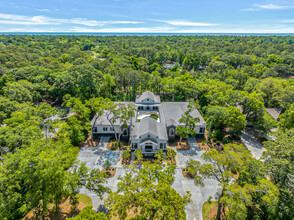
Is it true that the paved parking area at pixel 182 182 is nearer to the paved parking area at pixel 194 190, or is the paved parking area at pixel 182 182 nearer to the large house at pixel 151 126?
the paved parking area at pixel 194 190

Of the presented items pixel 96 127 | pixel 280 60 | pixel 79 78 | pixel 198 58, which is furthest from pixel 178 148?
pixel 280 60

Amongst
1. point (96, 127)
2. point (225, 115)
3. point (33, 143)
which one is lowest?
point (96, 127)

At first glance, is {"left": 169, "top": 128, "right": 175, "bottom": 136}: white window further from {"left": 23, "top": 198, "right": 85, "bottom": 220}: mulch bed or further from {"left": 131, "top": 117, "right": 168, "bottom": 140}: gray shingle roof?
{"left": 23, "top": 198, "right": 85, "bottom": 220}: mulch bed

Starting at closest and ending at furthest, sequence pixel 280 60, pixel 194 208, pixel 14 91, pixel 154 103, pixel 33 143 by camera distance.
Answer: pixel 33 143 → pixel 194 208 → pixel 14 91 → pixel 154 103 → pixel 280 60

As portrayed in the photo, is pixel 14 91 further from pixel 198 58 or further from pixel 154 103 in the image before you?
pixel 198 58

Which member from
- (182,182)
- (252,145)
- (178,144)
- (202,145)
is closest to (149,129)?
(178,144)

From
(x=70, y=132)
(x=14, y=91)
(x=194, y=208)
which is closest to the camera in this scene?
(x=194, y=208)

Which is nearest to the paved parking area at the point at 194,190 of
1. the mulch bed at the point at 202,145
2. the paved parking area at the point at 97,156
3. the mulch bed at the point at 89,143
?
the mulch bed at the point at 202,145
